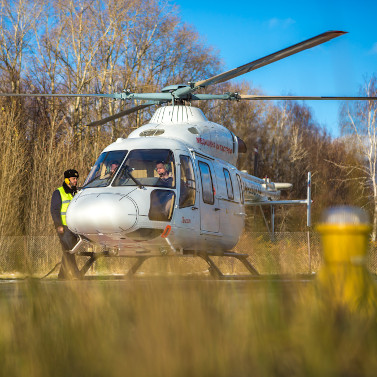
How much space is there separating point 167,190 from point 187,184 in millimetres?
548

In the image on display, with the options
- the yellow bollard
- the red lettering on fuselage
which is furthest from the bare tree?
the yellow bollard

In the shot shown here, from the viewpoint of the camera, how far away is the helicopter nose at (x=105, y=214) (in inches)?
419

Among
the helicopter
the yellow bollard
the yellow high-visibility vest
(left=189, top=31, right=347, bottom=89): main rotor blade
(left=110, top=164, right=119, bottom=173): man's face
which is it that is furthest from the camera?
the yellow high-visibility vest

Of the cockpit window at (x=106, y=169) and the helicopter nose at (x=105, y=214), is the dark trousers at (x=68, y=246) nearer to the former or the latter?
the cockpit window at (x=106, y=169)

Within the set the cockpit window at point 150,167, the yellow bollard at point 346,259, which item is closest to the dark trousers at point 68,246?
the cockpit window at point 150,167

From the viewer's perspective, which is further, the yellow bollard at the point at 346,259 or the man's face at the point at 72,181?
the man's face at the point at 72,181

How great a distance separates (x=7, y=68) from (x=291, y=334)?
29943 millimetres

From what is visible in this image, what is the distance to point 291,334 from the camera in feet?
10.7

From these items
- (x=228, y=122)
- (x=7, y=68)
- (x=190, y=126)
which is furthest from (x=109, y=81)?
(x=190, y=126)

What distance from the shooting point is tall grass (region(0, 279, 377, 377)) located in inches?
119

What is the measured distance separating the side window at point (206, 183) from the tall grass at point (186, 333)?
8.42 meters

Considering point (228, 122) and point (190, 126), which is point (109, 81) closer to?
point (228, 122)

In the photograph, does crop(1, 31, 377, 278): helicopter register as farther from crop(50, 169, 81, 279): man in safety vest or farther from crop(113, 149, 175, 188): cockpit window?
crop(50, 169, 81, 279): man in safety vest

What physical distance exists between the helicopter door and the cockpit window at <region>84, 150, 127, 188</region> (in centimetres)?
154
